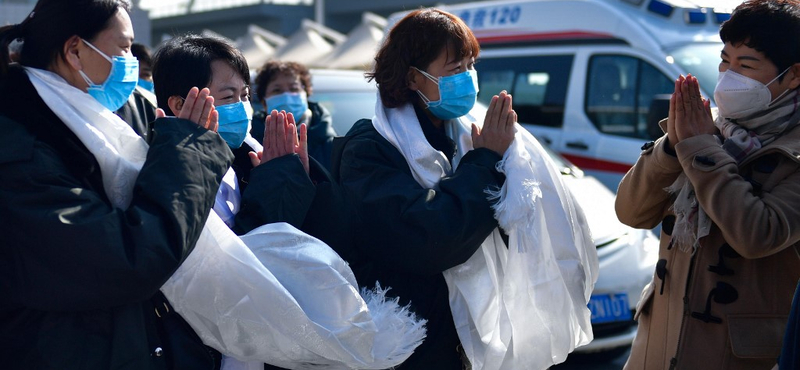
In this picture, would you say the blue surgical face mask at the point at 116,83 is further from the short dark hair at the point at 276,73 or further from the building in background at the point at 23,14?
the building in background at the point at 23,14

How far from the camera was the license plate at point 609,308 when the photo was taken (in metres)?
4.47

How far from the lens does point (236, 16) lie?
3656 cm

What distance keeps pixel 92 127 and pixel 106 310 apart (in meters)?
0.42

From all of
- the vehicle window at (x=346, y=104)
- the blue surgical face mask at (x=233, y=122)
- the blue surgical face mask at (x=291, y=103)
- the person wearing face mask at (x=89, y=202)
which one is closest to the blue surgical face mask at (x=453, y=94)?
the blue surgical face mask at (x=233, y=122)

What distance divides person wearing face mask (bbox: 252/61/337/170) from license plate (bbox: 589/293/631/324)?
166 cm

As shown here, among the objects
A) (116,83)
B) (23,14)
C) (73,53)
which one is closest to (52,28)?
(73,53)

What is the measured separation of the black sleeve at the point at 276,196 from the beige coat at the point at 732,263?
43.0 inches

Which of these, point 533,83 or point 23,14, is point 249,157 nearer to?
point 533,83

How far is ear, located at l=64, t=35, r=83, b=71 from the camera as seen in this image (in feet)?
6.67

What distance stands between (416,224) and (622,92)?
16.1 feet

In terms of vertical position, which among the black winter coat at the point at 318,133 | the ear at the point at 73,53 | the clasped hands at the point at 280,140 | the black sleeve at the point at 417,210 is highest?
the ear at the point at 73,53

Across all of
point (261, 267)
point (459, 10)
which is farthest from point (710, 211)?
point (459, 10)

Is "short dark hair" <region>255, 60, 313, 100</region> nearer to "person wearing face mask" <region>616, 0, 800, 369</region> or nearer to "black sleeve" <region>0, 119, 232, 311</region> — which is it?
"person wearing face mask" <region>616, 0, 800, 369</region>

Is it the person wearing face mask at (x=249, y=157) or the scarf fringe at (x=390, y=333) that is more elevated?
the person wearing face mask at (x=249, y=157)
